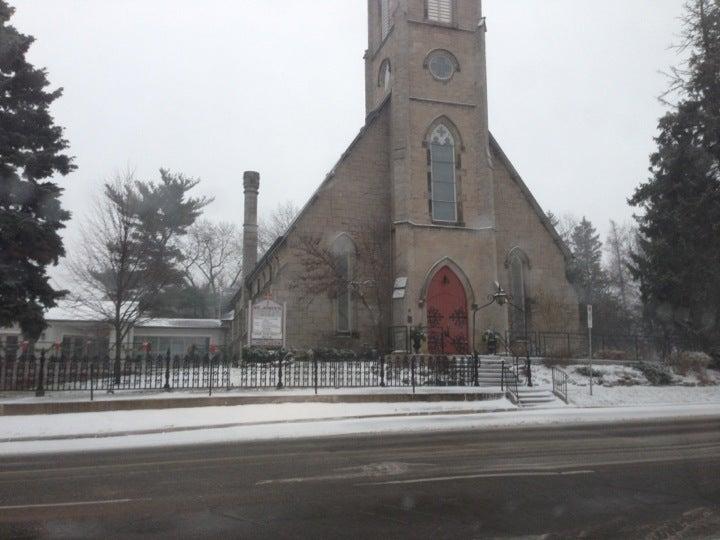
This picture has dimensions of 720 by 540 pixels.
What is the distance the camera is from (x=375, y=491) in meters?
6.95

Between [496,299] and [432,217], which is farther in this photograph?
[432,217]

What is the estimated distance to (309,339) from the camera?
2689 cm

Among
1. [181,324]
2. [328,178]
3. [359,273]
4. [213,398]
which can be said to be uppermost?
[328,178]

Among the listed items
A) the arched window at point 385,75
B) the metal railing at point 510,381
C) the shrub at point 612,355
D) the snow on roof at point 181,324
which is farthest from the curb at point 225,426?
the snow on roof at point 181,324

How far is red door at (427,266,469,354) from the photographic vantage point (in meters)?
27.2

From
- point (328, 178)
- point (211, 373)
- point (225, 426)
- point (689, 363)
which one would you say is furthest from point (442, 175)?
Answer: point (225, 426)

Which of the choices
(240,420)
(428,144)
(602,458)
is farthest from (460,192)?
(602,458)

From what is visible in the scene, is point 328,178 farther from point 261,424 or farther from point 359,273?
point 261,424

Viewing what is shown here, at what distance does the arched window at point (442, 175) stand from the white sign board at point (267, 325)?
33.2ft

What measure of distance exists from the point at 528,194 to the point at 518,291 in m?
4.71

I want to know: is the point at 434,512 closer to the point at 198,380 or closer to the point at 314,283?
the point at 198,380

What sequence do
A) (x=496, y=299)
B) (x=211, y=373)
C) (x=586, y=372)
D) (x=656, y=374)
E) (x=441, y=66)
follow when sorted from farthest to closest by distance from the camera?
(x=441, y=66)
(x=496, y=299)
(x=656, y=374)
(x=586, y=372)
(x=211, y=373)

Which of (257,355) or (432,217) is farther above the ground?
(432,217)

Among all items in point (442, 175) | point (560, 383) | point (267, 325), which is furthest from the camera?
point (442, 175)
